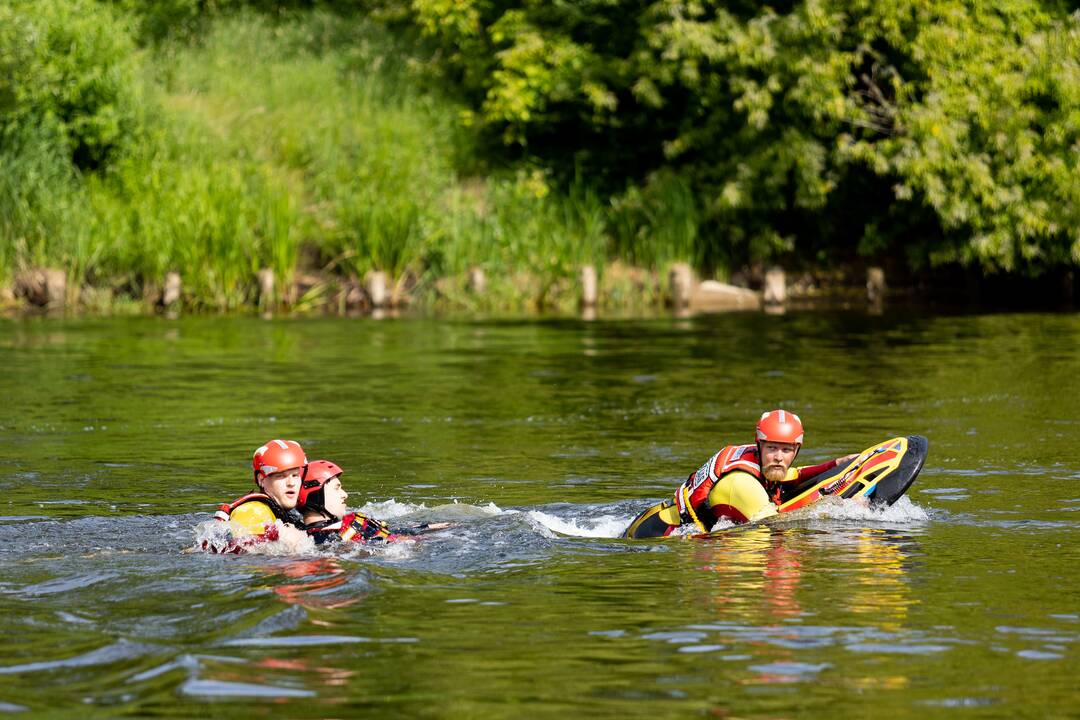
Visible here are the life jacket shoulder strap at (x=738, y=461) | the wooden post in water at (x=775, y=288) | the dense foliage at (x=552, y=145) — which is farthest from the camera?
the wooden post in water at (x=775, y=288)

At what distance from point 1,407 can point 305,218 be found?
1786 centimetres

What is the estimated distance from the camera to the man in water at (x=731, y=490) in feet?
38.2

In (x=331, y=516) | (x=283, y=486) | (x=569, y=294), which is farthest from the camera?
→ (x=569, y=294)

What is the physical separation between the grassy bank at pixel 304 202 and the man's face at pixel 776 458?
22.8m

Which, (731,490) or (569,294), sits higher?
(569,294)

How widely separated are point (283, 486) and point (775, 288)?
26805mm

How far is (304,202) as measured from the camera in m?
38.4

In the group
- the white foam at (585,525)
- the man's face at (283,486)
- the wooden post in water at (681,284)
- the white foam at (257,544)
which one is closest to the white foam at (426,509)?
the white foam at (585,525)

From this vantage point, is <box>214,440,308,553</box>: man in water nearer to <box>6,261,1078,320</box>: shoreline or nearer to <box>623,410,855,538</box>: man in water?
<box>623,410,855,538</box>: man in water

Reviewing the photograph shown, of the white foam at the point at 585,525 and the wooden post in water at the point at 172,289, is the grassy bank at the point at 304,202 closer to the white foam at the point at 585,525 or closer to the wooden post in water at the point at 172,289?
the wooden post in water at the point at 172,289

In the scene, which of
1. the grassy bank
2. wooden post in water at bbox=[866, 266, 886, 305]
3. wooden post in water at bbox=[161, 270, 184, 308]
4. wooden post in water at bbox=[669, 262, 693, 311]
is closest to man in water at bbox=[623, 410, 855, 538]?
the grassy bank

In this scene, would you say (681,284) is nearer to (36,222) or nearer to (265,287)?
(265,287)

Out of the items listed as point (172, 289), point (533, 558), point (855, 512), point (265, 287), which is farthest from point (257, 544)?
point (265, 287)

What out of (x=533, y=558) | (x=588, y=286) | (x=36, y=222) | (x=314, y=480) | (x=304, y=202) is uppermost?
(x=304, y=202)
